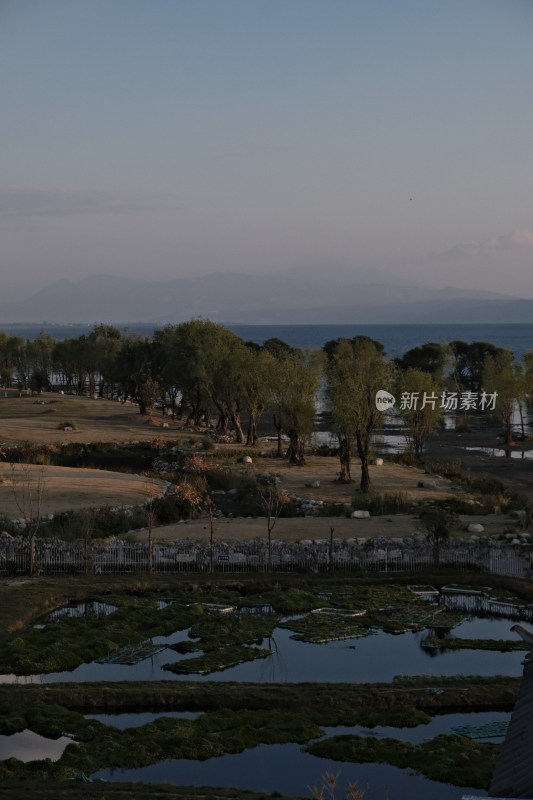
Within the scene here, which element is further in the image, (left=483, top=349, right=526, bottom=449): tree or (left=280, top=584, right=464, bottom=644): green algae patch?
(left=483, top=349, right=526, bottom=449): tree

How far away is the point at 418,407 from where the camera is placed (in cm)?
7612

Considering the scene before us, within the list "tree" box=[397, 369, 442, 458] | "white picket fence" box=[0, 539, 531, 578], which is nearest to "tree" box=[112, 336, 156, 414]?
"tree" box=[397, 369, 442, 458]

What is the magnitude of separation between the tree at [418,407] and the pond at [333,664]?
44254 mm

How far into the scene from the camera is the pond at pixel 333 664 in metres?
26.8

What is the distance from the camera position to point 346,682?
26125 millimetres

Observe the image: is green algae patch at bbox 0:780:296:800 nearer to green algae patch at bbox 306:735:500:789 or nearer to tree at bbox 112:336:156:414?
green algae patch at bbox 306:735:500:789

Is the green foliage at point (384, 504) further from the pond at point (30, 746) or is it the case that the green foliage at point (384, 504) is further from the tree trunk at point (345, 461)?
the pond at point (30, 746)

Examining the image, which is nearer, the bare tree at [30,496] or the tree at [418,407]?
the bare tree at [30,496]

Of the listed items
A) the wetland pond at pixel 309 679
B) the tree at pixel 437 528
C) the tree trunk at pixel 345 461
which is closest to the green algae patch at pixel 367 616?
the wetland pond at pixel 309 679

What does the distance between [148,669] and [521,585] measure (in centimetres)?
1365

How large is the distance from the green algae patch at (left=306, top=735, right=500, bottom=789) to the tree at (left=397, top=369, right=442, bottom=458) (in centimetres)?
5173

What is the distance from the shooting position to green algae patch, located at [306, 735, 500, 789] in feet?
67.1

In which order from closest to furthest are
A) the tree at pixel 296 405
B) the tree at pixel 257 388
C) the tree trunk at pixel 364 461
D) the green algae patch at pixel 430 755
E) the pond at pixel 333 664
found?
1. the green algae patch at pixel 430 755
2. the pond at pixel 333 664
3. the tree trunk at pixel 364 461
4. the tree at pixel 296 405
5. the tree at pixel 257 388

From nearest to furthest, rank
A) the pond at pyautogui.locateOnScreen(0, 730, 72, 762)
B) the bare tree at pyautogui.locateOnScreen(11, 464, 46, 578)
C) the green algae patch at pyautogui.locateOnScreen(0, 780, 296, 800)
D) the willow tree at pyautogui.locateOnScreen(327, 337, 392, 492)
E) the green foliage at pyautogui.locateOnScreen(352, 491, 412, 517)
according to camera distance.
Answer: the green algae patch at pyautogui.locateOnScreen(0, 780, 296, 800)
the pond at pyautogui.locateOnScreen(0, 730, 72, 762)
the bare tree at pyautogui.locateOnScreen(11, 464, 46, 578)
the green foliage at pyautogui.locateOnScreen(352, 491, 412, 517)
the willow tree at pyautogui.locateOnScreen(327, 337, 392, 492)
